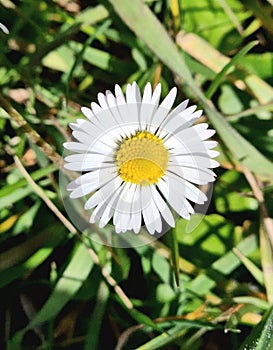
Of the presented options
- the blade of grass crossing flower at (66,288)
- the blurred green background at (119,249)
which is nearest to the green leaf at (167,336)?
the blurred green background at (119,249)

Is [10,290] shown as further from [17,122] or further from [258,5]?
[258,5]

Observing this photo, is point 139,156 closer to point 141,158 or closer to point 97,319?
point 141,158

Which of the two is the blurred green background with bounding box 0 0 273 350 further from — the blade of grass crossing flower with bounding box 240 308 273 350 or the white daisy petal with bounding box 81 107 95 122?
the white daisy petal with bounding box 81 107 95 122

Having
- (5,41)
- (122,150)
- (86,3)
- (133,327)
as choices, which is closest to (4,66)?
(5,41)

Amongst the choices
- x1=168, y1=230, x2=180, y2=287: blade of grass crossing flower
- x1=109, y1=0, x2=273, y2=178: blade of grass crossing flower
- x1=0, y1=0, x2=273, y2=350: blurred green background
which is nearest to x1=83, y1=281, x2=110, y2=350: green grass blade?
x1=0, y1=0, x2=273, y2=350: blurred green background

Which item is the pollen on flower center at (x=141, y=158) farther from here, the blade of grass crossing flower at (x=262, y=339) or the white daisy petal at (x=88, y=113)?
the blade of grass crossing flower at (x=262, y=339)

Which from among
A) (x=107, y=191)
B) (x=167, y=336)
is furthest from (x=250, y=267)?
(x=107, y=191)
